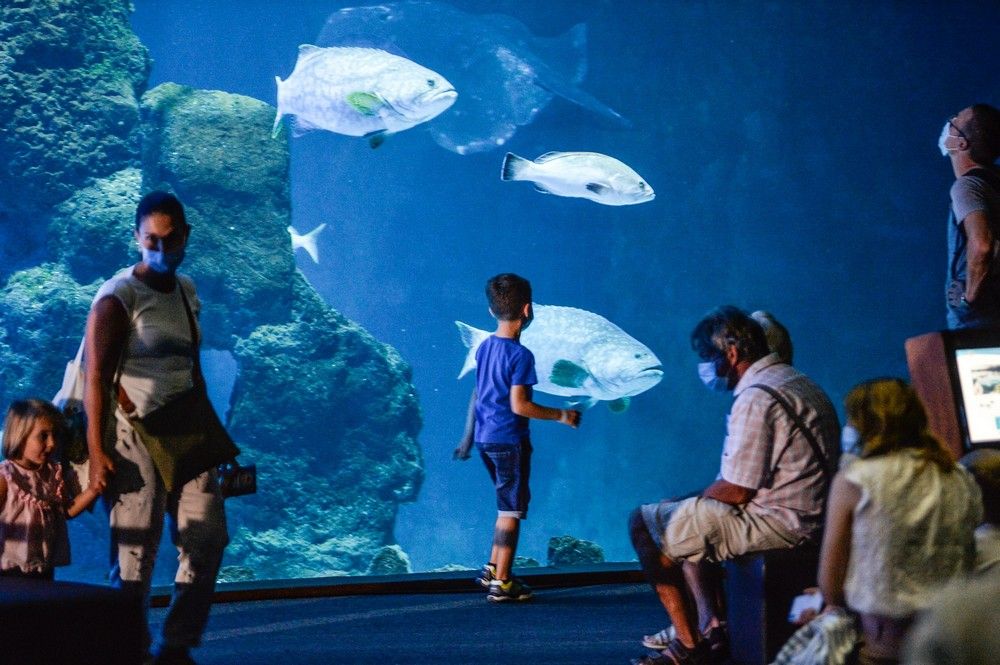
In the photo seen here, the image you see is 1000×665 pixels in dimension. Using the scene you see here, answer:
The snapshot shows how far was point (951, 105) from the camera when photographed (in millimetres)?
21125

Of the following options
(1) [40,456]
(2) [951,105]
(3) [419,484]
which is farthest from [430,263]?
(1) [40,456]

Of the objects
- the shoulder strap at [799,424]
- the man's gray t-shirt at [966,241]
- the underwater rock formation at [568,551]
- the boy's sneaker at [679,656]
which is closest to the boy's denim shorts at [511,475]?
the boy's sneaker at [679,656]

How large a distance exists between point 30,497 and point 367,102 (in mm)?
6188

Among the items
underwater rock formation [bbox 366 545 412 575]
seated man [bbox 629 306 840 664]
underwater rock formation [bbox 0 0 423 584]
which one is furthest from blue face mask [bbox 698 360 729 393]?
underwater rock formation [bbox 0 0 423 584]

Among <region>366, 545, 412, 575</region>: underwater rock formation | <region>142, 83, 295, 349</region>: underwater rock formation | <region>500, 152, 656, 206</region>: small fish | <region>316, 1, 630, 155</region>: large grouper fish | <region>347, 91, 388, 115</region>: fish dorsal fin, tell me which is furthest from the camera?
<region>316, 1, 630, 155</region>: large grouper fish

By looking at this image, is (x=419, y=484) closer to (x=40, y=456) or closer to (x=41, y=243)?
(x=41, y=243)

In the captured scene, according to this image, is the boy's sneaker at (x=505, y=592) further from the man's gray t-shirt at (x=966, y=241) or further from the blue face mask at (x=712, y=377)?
the man's gray t-shirt at (x=966, y=241)

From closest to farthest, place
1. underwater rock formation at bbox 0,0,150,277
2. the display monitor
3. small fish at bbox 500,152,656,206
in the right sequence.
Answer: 1. the display monitor
2. small fish at bbox 500,152,656,206
3. underwater rock formation at bbox 0,0,150,277

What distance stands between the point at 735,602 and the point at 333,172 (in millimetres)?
32749

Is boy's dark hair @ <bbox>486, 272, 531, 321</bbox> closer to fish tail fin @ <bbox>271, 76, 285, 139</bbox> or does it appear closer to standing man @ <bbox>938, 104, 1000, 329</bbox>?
standing man @ <bbox>938, 104, 1000, 329</bbox>

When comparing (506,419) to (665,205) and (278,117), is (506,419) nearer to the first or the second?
(278,117)

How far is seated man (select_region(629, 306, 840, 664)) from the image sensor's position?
312 cm

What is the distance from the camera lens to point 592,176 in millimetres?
9539

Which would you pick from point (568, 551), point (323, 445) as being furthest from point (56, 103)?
point (568, 551)
